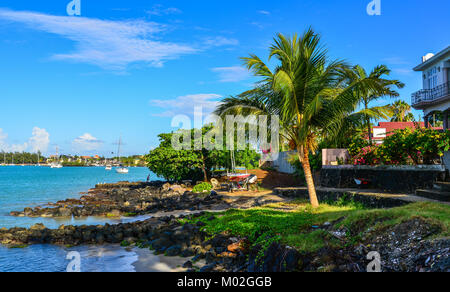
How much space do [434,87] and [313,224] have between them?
24.1 meters

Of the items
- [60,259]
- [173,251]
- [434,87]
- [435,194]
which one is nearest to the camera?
[173,251]

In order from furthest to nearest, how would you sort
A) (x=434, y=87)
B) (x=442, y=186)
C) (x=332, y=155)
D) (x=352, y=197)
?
1. (x=434, y=87)
2. (x=332, y=155)
3. (x=352, y=197)
4. (x=442, y=186)

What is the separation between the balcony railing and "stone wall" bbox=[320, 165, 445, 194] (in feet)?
47.0

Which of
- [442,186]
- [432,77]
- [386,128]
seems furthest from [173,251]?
[386,128]

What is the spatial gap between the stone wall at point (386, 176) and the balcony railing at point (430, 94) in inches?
563

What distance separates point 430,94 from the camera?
28.2 m

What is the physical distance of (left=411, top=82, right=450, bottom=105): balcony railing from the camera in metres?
26.3

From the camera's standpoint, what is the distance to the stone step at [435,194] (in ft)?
36.4

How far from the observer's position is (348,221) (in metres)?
8.30

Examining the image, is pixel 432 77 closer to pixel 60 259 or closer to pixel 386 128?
pixel 386 128

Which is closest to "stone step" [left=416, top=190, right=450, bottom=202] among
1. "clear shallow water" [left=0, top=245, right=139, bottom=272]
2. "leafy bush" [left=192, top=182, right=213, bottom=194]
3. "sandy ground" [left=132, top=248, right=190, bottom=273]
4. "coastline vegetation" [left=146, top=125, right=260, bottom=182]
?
"sandy ground" [left=132, top=248, right=190, bottom=273]

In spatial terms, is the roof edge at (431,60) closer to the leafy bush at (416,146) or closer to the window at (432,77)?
the window at (432,77)
